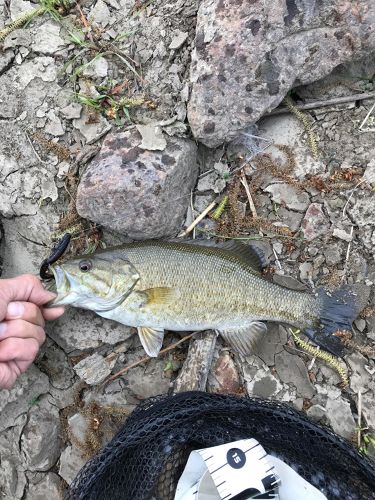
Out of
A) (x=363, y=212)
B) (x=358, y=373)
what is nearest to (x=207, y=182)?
(x=363, y=212)

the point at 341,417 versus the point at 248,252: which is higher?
the point at 248,252

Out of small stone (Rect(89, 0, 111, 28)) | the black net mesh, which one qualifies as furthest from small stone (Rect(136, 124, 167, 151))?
the black net mesh

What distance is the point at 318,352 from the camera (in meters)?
4.16

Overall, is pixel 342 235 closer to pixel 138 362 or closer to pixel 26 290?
pixel 138 362

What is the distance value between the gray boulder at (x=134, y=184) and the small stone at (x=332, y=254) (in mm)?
→ 1261

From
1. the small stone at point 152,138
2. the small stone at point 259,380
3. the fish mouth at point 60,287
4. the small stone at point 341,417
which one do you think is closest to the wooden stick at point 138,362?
the small stone at point 259,380

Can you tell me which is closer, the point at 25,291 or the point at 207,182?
the point at 25,291

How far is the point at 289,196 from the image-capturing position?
172 inches

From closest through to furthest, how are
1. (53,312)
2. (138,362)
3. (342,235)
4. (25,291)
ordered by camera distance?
(25,291)
(53,312)
(342,235)
(138,362)

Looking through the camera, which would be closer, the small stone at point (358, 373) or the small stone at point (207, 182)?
the small stone at point (358, 373)

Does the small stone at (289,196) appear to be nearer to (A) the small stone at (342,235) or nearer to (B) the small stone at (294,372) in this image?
(A) the small stone at (342,235)

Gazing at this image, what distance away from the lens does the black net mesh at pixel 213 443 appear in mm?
3832

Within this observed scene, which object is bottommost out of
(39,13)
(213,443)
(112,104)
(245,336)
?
(213,443)

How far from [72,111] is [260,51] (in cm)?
157
